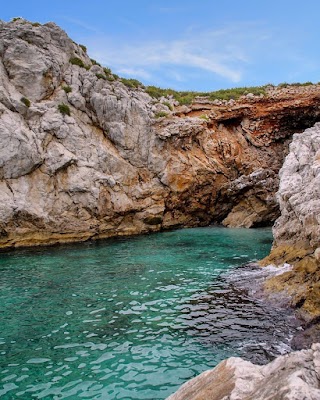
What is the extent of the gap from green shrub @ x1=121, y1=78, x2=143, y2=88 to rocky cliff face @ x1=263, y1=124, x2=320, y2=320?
22766 millimetres

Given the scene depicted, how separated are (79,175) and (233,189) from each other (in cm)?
1706

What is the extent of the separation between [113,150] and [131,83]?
964cm

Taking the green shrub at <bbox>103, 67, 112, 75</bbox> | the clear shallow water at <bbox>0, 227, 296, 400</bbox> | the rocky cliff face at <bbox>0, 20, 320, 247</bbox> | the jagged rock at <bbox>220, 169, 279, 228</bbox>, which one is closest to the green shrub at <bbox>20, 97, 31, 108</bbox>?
the rocky cliff face at <bbox>0, 20, 320, 247</bbox>

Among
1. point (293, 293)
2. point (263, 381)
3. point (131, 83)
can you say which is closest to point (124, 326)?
point (293, 293)

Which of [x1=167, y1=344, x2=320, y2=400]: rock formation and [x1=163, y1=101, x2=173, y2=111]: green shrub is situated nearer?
[x1=167, y1=344, x2=320, y2=400]: rock formation

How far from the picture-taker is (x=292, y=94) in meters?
39.0

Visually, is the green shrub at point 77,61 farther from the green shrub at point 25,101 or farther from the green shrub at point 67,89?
the green shrub at point 25,101

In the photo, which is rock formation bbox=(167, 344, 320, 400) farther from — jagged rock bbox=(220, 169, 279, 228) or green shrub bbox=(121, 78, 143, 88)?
green shrub bbox=(121, 78, 143, 88)

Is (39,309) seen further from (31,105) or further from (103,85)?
(103,85)

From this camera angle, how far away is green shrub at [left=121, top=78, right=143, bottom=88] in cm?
3891

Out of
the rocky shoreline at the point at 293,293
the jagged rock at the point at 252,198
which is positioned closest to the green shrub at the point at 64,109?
the jagged rock at the point at 252,198

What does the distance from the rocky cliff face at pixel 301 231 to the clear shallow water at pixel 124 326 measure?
1279 millimetres

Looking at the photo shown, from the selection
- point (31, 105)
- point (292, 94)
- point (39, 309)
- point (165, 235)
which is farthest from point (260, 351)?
point (292, 94)

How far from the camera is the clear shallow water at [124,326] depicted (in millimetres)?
8320
